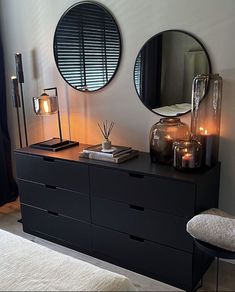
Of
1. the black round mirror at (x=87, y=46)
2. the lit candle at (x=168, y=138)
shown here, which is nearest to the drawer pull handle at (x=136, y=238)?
the lit candle at (x=168, y=138)

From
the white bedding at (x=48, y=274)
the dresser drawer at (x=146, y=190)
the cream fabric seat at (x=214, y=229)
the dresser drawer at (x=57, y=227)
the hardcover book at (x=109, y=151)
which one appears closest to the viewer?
the white bedding at (x=48, y=274)

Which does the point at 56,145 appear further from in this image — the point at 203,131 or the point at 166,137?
the point at 203,131

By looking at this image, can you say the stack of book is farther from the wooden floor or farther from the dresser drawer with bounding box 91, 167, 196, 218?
the wooden floor

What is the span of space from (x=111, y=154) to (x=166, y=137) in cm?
39

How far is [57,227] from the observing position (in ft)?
8.05

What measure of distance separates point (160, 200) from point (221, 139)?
1.97ft

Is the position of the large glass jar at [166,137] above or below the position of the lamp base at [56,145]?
above

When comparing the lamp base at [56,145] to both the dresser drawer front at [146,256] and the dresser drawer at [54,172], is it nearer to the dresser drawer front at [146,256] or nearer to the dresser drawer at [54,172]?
the dresser drawer at [54,172]

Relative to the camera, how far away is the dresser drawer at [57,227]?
91.5 inches

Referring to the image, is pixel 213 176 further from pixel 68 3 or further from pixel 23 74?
pixel 23 74

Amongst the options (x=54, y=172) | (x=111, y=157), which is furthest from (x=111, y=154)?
(x=54, y=172)

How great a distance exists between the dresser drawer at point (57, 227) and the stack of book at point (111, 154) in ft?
1.66

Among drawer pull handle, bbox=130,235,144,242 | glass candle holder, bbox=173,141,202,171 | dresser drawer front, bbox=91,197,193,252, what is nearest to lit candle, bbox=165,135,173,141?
glass candle holder, bbox=173,141,202,171

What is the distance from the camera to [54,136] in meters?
2.93
